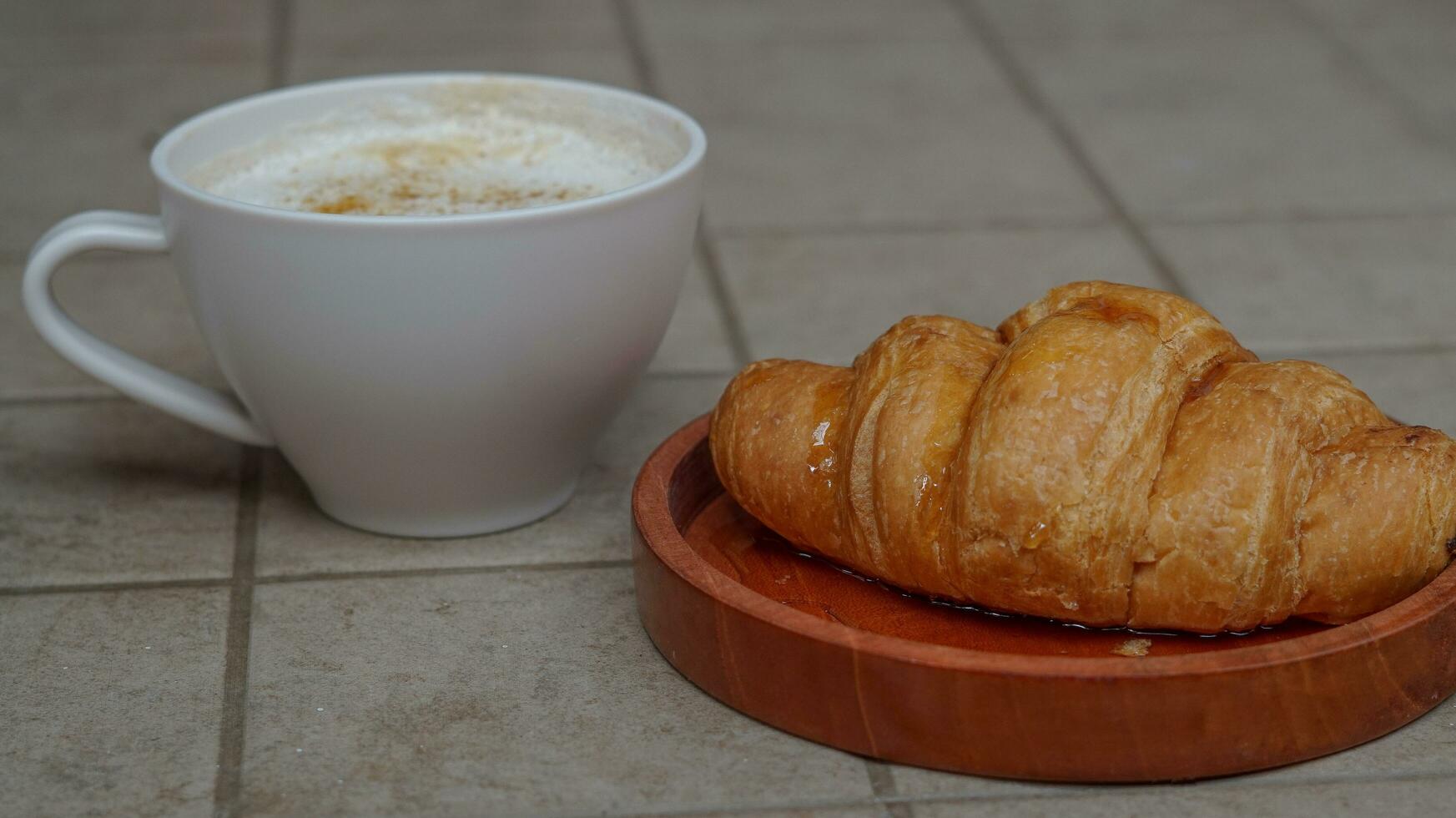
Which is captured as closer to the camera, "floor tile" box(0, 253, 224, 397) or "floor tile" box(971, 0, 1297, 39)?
"floor tile" box(0, 253, 224, 397)

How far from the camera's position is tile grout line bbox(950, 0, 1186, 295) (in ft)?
5.41

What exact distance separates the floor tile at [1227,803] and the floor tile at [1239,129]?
3.23ft

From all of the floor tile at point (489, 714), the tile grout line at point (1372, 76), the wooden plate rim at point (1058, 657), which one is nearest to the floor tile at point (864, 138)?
the tile grout line at point (1372, 76)

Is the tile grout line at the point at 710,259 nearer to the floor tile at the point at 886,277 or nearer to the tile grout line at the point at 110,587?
the floor tile at the point at 886,277

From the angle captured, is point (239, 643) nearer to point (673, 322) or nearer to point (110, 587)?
point (110, 587)

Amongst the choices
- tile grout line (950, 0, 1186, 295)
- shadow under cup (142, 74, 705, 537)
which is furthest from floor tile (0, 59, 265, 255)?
tile grout line (950, 0, 1186, 295)

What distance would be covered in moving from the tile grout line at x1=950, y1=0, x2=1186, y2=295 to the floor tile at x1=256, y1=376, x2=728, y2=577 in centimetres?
61

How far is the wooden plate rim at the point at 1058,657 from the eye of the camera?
2.67ft

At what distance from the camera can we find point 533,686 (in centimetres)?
96

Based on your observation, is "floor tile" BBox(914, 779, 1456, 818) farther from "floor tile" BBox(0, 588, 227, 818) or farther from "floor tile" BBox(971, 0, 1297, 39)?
"floor tile" BBox(971, 0, 1297, 39)

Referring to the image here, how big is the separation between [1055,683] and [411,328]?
0.43 metres

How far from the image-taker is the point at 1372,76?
7.16 ft

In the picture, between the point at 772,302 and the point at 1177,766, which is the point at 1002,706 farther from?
the point at 772,302

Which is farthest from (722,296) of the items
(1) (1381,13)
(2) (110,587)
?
(1) (1381,13)
